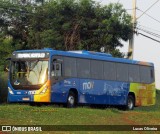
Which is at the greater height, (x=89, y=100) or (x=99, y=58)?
(x=99, y=58)

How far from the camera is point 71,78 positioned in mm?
26031

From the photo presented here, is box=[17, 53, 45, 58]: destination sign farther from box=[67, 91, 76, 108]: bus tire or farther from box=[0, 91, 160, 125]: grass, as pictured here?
box=[0, 91, 160, 125]: grass

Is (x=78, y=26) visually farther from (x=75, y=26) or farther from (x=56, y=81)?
(x=56, y=81)

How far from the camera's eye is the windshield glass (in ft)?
81.4

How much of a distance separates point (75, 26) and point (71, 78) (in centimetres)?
1863

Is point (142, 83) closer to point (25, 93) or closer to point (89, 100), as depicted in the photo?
point (89, 100)

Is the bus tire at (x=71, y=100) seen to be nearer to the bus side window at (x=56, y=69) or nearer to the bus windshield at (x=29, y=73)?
the bus side window at (x=56, y=69)

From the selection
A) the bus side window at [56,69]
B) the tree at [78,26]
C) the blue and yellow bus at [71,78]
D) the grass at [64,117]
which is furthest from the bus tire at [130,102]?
the tree at [78,26]

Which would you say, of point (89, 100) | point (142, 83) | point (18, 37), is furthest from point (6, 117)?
point (18, 37)

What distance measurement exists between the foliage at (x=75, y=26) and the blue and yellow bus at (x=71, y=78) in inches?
505

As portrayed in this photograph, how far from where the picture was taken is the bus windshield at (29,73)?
81.4ft

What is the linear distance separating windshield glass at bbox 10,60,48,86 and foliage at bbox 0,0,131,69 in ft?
58.4

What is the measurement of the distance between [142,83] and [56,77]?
9.06 m

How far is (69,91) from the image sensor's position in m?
26.0
